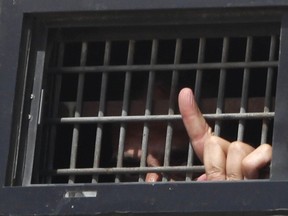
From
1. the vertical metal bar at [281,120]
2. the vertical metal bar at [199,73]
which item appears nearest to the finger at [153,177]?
the vertical metal bar at [199,73]

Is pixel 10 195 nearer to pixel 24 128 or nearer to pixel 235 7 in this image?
pixel 24 128

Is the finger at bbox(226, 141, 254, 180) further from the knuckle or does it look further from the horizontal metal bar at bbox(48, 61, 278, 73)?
the horizontal metal bar at bbox(48, 61, 278, 73)

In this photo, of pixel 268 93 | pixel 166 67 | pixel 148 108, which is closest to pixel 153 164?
pixel 148 108

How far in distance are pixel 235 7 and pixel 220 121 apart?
0.29 metres

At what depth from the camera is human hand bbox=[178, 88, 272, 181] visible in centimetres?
356

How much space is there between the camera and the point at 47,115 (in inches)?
149

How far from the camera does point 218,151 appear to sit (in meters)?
3.60

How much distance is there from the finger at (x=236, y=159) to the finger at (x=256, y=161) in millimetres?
18

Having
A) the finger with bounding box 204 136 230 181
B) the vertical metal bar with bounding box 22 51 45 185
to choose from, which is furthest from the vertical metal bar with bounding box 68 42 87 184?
the finger with bounding box 204 136 230 181

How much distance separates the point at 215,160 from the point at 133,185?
214mm

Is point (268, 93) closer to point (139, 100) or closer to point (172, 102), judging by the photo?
point (172, 102)

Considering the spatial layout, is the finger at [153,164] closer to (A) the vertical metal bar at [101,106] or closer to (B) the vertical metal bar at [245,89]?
(A) the vertical metal bar at [101,106]

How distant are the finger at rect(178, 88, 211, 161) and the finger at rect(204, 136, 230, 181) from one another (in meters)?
0.05

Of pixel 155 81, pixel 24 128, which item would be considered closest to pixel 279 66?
pixel 155 81
